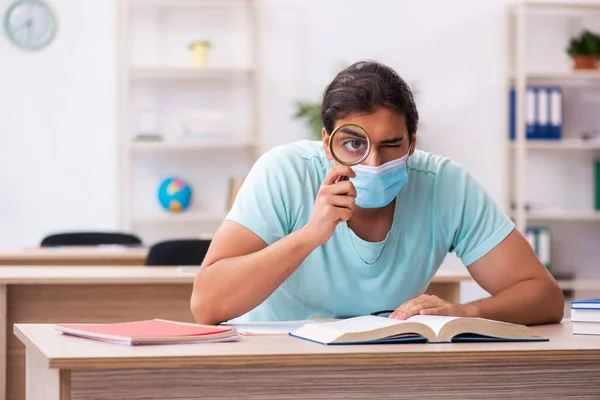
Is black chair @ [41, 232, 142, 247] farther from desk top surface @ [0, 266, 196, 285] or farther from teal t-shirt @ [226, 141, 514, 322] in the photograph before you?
teal t-shirt @ [226, 141, 514, 322]

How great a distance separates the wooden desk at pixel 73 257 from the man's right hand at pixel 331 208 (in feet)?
7.03

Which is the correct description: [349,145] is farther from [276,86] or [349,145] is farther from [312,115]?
[276,86]

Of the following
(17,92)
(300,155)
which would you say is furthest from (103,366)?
(17,92)

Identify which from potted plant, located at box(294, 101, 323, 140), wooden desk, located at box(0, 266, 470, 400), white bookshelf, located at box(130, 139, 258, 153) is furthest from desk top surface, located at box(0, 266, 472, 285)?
potted plant, located at box(294, 101, 323, 140)

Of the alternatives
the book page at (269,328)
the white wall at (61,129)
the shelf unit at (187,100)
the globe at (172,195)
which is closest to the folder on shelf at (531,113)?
the shelf unit at (187,100)

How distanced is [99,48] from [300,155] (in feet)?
12.6

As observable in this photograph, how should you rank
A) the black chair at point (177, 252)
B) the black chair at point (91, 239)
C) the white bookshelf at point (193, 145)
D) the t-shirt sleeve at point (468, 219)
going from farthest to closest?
1. the white bookshelf at point (193, 145)
2. the black chair at point (91, 239)
3. the black chair at point (177, 252)
4. the t-shirt sleeve at point (468, 219)

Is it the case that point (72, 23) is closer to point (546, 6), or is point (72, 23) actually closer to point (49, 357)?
point (546, 6)

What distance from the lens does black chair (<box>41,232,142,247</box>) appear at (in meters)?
4.18

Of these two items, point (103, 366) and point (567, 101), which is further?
point (567, 101)

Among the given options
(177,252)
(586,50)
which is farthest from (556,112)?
(177,252)

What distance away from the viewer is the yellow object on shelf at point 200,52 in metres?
5.35

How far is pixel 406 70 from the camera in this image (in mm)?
5742

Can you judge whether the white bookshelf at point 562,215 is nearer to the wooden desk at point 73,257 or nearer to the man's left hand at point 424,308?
the wooden desk at point 73,257
